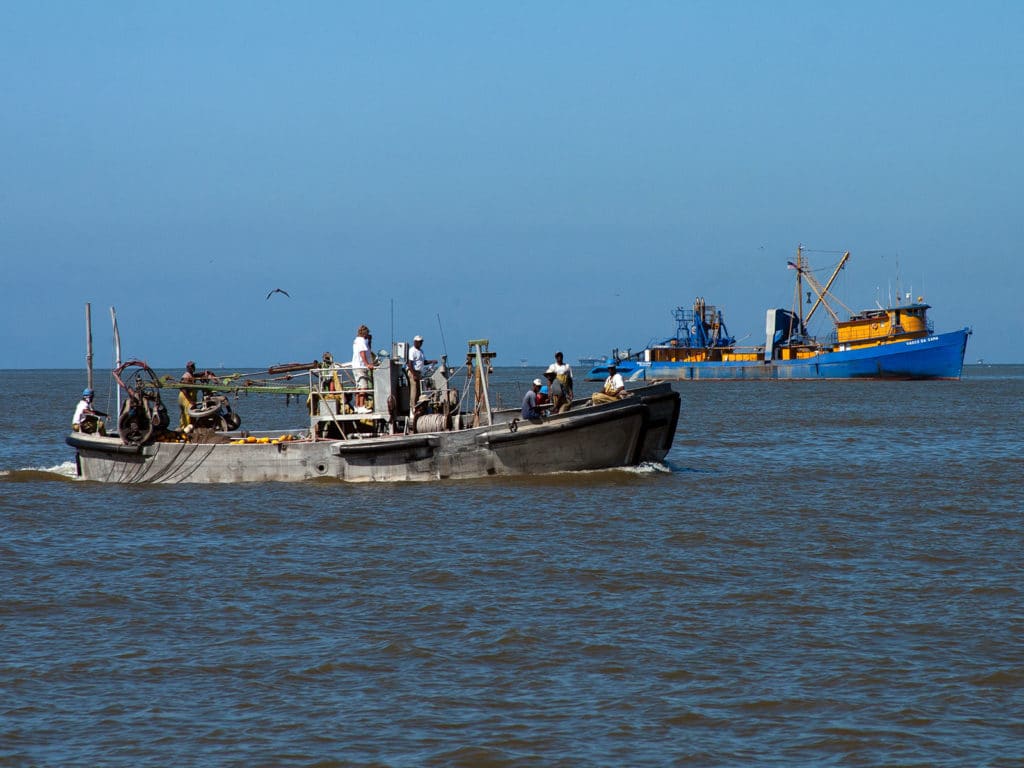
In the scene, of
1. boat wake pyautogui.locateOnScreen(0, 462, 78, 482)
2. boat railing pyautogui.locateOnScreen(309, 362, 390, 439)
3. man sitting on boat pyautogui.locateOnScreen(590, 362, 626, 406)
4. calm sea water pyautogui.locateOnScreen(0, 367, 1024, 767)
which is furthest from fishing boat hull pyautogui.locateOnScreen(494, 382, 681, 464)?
boat wake pyautogui.locateOnScreen(0, 462, 78, 482)

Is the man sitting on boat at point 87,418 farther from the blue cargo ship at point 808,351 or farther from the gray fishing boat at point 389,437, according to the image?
the blue cargo ship at point 808,351

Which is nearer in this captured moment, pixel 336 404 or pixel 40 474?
pixel 336 404

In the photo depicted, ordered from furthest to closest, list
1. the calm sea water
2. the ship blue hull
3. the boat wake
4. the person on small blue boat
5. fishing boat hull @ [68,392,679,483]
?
the ship blue hull, the boat wake, fishing boat hull @ [68,392,679,483], the person on small blue boat, the calm sea water

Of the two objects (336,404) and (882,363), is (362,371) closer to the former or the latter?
(336,404)

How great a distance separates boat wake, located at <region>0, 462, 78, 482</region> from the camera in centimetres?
2647

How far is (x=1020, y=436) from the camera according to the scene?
37062 mm

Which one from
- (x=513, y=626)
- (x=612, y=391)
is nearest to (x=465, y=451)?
(x=612, y=391)

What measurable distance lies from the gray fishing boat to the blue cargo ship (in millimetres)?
64438

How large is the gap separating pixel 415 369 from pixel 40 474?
9.80m

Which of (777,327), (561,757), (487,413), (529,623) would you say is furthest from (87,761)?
(777,327)

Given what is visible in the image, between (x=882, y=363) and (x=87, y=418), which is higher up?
(x=87, y=418)

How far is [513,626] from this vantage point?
11.9 m

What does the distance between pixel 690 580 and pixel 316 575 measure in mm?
4488

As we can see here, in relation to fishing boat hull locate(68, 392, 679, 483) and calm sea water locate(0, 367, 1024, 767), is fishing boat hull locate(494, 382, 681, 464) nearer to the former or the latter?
fishing boat hull locate(68, 392, 679, 483)
